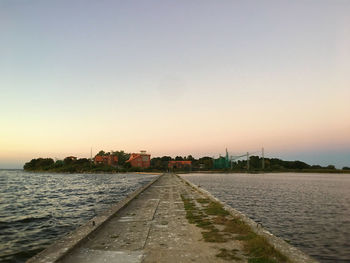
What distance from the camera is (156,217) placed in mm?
12750

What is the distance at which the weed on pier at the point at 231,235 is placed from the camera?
6922 millimetres

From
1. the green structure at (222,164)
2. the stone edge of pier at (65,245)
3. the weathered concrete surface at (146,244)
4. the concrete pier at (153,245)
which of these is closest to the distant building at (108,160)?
the green structure at (222,164)

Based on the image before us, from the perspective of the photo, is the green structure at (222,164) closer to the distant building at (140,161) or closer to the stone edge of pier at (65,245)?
the distant building at (140,161)

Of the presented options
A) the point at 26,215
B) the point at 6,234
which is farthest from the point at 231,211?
the point at 26,215

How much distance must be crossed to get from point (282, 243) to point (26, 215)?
16.9 metres

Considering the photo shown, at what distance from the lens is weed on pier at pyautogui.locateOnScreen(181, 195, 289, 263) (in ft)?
22.7

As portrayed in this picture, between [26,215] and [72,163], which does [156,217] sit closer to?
[26,215]

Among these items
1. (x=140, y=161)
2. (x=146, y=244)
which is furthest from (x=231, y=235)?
(x=140, y=161)

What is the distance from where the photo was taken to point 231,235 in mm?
9078

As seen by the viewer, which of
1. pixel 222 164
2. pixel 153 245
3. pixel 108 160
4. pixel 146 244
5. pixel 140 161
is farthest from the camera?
pixel 108 160

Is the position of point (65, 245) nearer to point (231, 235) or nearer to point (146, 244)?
point (146, 244)

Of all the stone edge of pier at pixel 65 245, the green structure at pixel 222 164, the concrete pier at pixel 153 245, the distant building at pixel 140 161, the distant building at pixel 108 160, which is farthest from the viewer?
the distant building at pixel 108 160

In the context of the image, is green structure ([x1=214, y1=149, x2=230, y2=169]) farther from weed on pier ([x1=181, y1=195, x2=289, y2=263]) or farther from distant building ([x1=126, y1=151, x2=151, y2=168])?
weed on pier ([x1=181, y1=195, x2=289, y2=263])

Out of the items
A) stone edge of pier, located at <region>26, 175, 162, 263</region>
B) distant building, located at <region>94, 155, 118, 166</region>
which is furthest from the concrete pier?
distant building, located at <region>94, 155, 118, 166</region>
